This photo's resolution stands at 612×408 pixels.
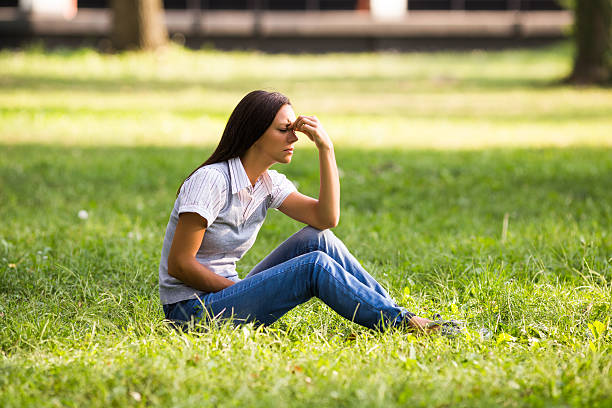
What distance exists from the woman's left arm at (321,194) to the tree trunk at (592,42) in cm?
1472

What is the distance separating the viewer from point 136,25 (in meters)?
18.7

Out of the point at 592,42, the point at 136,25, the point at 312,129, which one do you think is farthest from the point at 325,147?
the point at 136,25

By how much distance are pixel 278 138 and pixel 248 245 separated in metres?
0.56

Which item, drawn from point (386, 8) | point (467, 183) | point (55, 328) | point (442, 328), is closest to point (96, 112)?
point (467, 183)

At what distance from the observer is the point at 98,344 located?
11.3ft

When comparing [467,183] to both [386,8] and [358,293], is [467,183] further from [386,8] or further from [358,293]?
[386,8]

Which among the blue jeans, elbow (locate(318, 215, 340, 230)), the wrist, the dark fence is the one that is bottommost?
the blue jeans

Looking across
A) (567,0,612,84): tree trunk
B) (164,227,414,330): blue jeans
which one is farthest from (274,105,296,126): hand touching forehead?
(567,0,612,84): tree trunk

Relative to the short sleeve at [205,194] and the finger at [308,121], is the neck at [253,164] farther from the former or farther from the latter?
the finger at [308,121]

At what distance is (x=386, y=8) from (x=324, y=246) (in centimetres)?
2225

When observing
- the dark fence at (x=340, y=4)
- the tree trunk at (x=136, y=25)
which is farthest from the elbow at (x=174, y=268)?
the dark fence at (x=340, y=4)

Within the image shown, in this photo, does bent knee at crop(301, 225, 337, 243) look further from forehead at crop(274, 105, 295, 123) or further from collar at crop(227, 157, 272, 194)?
forehead at crop(274, 105, 295, 123)

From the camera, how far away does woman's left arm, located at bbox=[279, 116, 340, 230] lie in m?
3.67

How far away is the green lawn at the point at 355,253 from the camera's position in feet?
10.0
